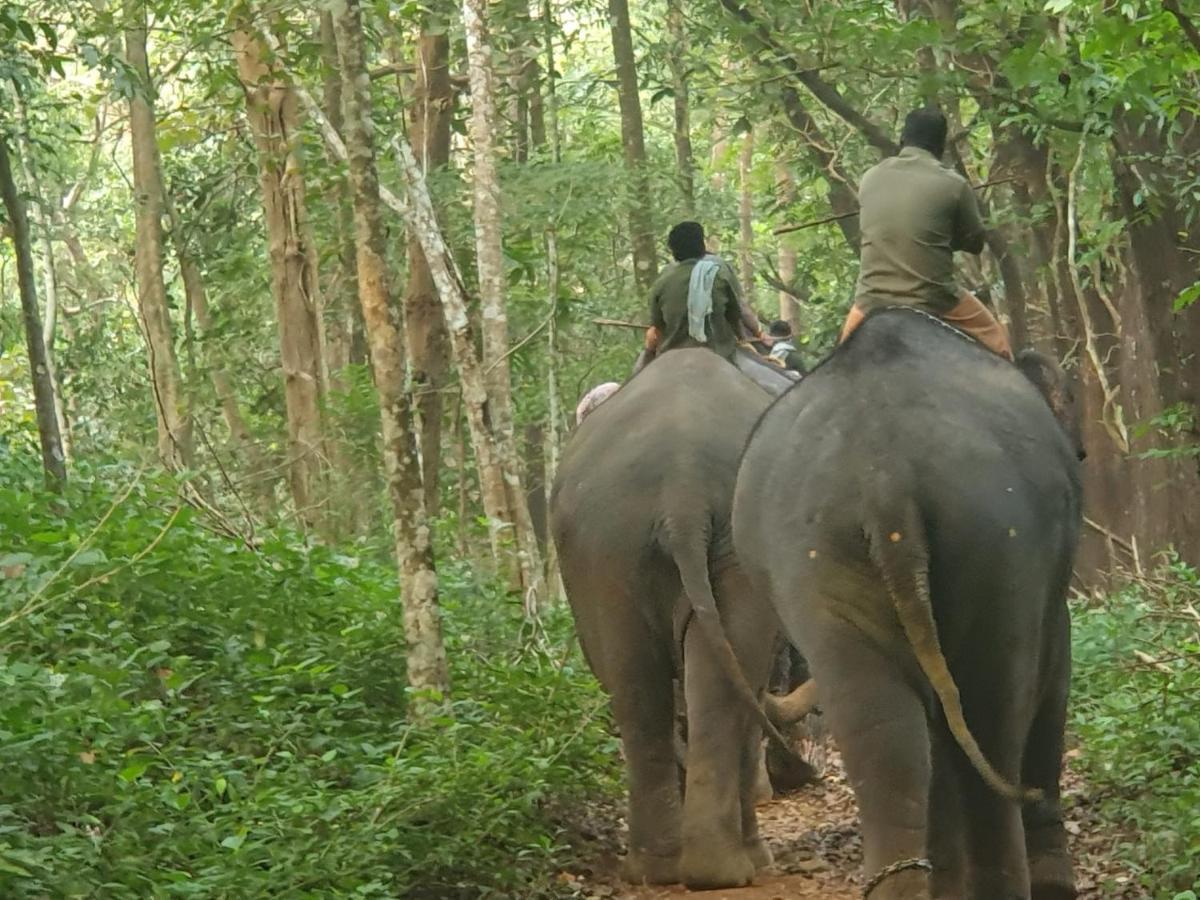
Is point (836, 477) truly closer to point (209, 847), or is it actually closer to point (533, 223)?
point (209, 847)

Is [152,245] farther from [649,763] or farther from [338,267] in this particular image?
[649,763]

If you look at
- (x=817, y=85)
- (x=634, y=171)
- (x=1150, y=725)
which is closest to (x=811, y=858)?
(x=1150, y=725)

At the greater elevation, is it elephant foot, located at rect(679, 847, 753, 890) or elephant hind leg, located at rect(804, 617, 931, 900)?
elephant hind leg, located at rect(804, 617, 931, 900)

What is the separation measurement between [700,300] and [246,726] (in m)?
2.75

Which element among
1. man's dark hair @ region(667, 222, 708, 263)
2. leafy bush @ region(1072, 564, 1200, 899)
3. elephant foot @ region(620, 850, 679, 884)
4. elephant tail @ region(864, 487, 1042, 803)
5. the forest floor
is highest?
man's dark hair @ region(667, 222, 708, 263)

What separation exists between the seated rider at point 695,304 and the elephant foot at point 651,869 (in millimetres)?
2282

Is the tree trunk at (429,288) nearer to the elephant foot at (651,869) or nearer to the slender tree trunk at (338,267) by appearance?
the slender tree trunk at (338,267)

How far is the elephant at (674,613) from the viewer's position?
21.0 feet

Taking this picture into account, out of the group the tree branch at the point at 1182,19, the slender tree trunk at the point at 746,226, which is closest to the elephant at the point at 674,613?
the tree branch at the point at 1182,19

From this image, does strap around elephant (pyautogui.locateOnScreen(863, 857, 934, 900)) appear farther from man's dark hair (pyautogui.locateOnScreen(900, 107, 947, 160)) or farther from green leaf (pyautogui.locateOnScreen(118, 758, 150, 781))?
man's dark hair (pyautogui.locateOnScreen(900, 107, 947, 160))

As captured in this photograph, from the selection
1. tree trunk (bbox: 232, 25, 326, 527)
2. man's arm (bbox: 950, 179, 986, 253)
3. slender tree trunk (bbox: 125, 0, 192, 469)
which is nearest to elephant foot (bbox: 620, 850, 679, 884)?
man's arm (bbox: 950, 179, 986, 253)

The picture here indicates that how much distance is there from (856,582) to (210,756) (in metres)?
2.46

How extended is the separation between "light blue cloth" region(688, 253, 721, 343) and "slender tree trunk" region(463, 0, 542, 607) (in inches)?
114

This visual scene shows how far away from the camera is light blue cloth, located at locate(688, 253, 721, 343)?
24.8 feet
